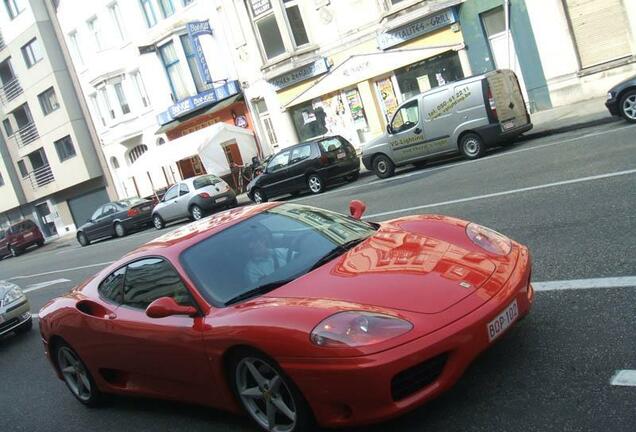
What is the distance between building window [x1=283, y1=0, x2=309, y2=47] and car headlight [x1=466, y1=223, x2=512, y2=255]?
70.6ft

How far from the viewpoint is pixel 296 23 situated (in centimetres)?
2505

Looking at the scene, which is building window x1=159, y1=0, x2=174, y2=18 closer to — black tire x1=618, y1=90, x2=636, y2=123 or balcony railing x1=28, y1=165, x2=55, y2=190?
balcony railing x1=28, y1=165, x2=55, y2=190


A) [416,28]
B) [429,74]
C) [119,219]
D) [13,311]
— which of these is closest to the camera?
[13,311]

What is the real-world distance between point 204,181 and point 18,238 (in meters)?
17.5

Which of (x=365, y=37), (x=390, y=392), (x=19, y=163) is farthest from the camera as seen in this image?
(x=19, y=163)

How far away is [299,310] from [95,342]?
7.30 feet

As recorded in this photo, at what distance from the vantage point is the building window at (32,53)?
3793 cm

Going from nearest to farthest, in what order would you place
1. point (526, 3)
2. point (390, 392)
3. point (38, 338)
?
point (390, 392), point (38, 338), point (526, 3)

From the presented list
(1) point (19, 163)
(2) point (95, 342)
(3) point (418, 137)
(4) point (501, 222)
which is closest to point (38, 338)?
(2) point (95, 342)

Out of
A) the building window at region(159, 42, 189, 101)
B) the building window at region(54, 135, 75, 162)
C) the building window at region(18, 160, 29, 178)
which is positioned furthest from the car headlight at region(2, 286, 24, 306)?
the building window at region(18, 160, 29, 178)

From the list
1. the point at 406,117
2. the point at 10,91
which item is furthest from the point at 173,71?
the point at 10,91

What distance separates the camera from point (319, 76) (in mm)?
25016

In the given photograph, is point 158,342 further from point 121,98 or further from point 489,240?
point 121,98

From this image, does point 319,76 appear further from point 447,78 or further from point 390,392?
point 390,392
